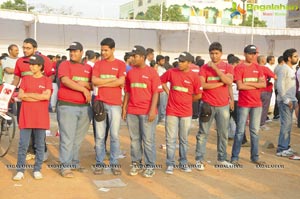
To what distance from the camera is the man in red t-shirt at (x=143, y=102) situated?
6.19 meters

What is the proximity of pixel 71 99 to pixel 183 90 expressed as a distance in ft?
5.62

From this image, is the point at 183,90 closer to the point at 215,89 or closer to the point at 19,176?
the point at 215,89

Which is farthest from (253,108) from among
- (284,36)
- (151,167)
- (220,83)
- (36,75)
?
(284,36)

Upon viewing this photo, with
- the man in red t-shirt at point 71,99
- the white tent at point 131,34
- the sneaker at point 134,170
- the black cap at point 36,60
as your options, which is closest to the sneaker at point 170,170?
the sneaker at point 134,170

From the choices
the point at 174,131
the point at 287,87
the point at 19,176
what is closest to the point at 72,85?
the point at 19,176

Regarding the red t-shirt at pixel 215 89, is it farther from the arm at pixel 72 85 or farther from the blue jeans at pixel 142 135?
the arm at pixel 72 85

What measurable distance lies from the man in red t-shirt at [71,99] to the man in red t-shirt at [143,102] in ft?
2.16

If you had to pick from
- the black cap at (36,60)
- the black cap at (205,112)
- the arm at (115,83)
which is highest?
the black cap at (36,60)

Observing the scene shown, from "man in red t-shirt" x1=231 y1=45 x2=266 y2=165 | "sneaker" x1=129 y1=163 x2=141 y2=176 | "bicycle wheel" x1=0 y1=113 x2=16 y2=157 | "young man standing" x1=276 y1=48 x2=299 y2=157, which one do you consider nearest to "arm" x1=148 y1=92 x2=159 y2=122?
"sneaker" x1=129 y1=163 x2=141 y2=176

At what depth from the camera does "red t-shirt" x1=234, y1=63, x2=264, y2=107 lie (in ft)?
23.2

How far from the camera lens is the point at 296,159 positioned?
25.7ft

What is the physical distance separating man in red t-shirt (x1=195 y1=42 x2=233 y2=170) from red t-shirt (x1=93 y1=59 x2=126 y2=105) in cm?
140

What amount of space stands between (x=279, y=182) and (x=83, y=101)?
10.6ft

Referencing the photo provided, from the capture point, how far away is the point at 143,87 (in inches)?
244
